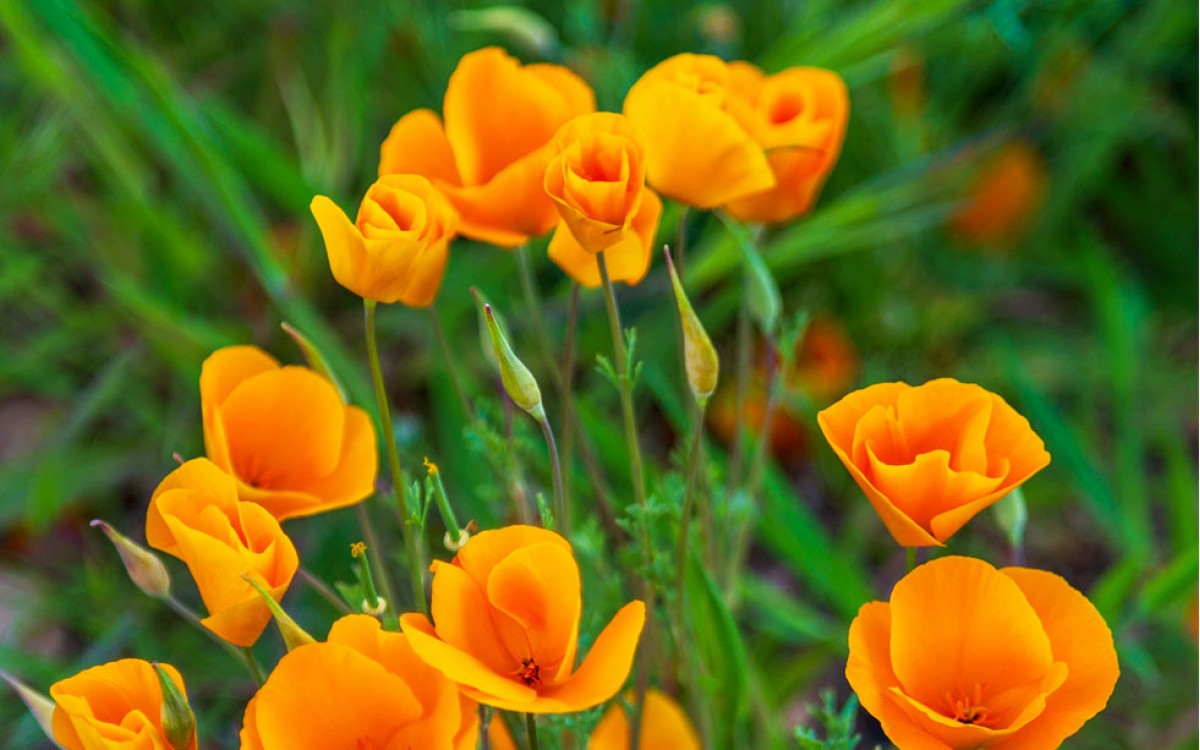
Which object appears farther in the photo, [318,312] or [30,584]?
[318,312]

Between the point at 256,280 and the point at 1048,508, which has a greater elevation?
the point at 256,280

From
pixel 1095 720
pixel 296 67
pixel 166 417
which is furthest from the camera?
pixel 296 67

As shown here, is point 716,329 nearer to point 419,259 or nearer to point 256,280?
point 256,280

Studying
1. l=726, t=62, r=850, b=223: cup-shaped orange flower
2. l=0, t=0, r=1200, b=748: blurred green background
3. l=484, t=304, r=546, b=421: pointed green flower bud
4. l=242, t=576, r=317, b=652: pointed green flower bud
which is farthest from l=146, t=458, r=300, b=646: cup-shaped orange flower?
l=0, t=0, r=1200, b=748: blurred green background

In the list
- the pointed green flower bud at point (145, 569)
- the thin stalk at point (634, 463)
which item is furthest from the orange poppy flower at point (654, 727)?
the pointed green flower bud at point (145, 569)

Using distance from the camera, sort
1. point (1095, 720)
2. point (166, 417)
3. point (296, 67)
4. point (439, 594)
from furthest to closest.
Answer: point (296, 67) < point (166, 417) < point (1095, 720) < point (439, 594)

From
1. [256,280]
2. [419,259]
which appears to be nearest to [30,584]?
[256,280]

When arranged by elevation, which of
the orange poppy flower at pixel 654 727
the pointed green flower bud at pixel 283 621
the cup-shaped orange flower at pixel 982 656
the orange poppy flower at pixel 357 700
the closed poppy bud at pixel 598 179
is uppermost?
the closed poppy bud at pixel 598 179

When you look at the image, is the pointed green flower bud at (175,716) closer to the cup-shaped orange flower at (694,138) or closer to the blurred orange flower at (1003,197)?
the cup-shaped orange flower at (694,138)
